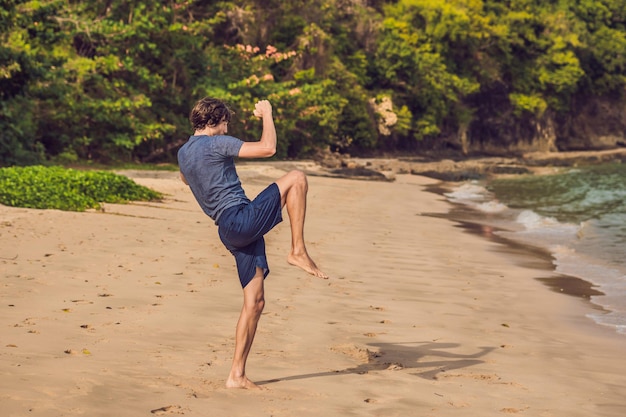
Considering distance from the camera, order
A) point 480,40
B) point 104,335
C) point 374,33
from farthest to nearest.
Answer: point 480,40 < point 374,33 < point 104,335

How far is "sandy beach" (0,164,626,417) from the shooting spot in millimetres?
5855

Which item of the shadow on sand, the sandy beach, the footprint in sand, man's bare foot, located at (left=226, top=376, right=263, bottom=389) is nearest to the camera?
the footprint in sand

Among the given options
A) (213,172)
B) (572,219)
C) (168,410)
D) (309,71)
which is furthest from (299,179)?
(309,71)

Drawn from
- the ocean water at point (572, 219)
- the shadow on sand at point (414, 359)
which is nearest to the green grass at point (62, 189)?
the ocean water at point (572, 219)

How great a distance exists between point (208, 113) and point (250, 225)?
29.7 inches

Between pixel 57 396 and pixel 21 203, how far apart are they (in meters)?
10.2

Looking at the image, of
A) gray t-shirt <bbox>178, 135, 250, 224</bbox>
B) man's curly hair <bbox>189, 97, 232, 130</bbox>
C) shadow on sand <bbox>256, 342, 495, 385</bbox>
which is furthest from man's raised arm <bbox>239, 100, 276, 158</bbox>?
shadow on sand <bbox>256, 342, 495, 385</bbox>

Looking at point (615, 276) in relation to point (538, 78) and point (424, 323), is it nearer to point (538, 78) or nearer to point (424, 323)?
point (424, 323)

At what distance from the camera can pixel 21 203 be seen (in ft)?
49.4

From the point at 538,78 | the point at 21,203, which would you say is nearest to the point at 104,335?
the point at 21,203

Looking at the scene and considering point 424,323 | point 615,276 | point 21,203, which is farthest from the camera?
point 21,203

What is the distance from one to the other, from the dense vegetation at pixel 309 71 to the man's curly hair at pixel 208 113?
16.4 meters

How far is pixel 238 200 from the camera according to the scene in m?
6.00

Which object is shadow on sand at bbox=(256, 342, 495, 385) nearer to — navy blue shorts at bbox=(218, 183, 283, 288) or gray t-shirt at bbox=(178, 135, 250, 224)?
navy blue shorts at bbox=(218, 183, 283, 288)
